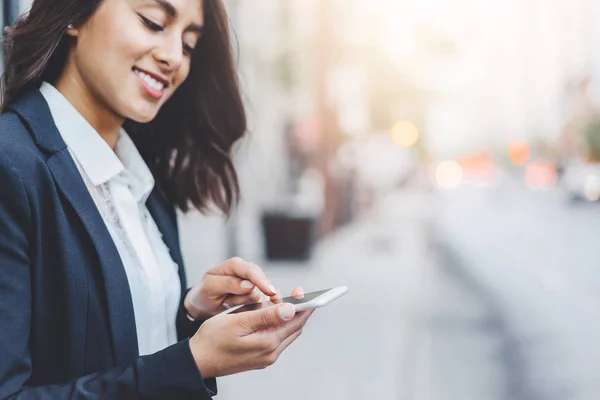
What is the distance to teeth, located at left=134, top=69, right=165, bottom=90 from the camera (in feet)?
6.24

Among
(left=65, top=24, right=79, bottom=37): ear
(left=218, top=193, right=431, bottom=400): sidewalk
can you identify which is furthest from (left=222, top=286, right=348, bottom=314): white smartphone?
(left=218, top=193, right=431, bottom=400): sidewalk

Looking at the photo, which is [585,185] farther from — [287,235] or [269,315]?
[269,315]

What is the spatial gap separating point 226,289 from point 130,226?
0.32 meters

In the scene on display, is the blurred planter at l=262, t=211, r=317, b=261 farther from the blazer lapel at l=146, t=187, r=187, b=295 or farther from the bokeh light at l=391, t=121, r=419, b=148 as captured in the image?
the blazer lapel at l=146, t=187, r=187, b=295

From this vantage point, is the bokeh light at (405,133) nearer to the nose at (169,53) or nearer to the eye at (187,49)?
the eye at (187,49)

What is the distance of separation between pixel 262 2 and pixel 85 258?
64.7 feet

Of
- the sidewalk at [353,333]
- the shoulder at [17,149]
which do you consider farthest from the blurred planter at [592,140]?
the shoulder at [17,149]

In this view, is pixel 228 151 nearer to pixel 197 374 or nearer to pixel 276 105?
pixel 197 374

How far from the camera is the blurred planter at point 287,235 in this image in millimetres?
12766

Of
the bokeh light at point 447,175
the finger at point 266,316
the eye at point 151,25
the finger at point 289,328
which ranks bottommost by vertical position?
the bokeh light at point 447,175

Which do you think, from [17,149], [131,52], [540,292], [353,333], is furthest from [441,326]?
[17,149]

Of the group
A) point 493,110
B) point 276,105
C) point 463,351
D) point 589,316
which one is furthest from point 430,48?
point 493,110

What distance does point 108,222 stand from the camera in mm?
1877

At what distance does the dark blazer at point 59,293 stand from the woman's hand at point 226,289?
0.38m
